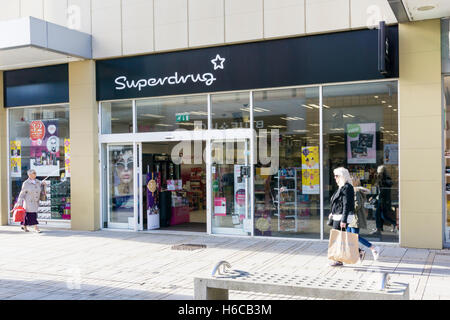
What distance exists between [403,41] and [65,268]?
7172mm

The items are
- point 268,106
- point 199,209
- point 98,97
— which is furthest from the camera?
point 199,209

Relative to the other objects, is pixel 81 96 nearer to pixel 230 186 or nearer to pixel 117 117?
pixel 117 117

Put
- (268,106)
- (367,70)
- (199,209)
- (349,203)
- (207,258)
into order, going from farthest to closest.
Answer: (199,209) → (268,106) → (367,70) → (207,258) → (349,203)

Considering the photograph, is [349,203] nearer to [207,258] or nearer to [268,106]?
[207,258]

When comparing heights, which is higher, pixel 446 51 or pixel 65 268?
pixel 446 51

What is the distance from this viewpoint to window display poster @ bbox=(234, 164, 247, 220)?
10938 millimetres

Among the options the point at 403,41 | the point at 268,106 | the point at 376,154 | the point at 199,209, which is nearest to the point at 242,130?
the point at 268,106

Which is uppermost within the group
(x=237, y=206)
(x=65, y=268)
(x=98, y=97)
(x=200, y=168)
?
(x=98, y=97)

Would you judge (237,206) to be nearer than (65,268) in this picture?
No

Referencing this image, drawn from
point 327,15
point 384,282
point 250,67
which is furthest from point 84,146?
point 384,282

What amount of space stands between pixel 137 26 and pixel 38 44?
7.42 feet

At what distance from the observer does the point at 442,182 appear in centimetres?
903

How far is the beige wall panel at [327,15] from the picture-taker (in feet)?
31.9

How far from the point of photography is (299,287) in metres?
4.31
